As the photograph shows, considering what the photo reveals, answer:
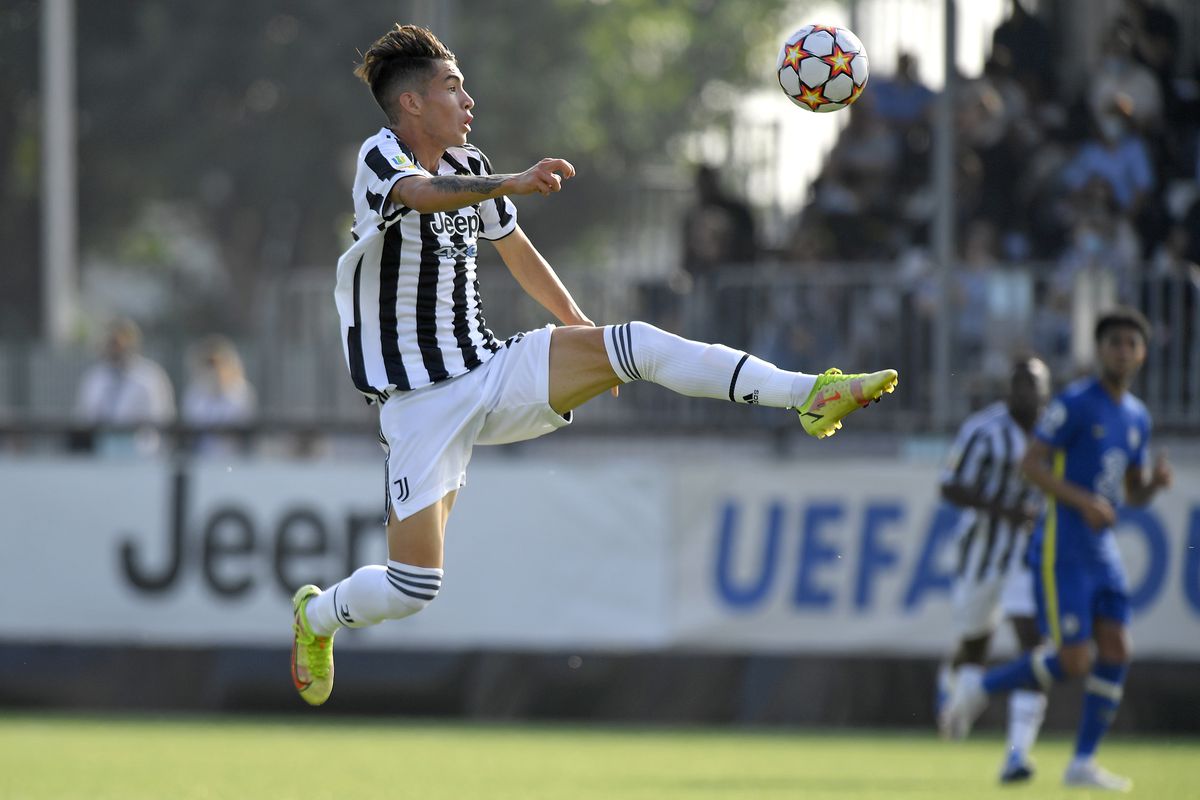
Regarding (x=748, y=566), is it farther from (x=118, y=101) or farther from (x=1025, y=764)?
(x=118, y=101)

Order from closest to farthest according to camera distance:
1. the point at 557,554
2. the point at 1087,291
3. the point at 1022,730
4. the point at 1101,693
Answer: the point at 1101,693
the point at 1022,730
the point at 1087,291
the point at 557,554

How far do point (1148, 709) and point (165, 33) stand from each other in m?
27.7

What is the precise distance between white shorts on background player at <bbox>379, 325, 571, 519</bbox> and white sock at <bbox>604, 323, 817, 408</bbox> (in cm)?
40

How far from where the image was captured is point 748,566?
13.2 meters

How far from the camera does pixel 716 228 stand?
15680 mm

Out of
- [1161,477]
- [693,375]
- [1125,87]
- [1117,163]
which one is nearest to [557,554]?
[1161,477]

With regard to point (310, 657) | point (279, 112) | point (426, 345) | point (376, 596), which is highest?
point (279, 112)

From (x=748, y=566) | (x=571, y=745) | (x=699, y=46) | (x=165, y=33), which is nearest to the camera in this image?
(x=571, y=745)

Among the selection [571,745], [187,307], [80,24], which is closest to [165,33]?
[80,24]

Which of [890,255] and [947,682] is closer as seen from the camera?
[947,682]

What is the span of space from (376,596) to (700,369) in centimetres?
149

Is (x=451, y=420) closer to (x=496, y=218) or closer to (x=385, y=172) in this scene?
(x=496, y=218)

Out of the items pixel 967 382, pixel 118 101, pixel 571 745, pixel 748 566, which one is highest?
pixel 118 101

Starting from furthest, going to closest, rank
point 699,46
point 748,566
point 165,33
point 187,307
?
point 699,46, point 187,307, point 165,33, point 748,566
